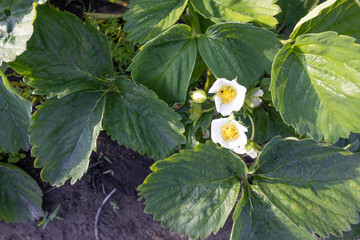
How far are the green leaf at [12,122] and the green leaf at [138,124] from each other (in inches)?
15.2

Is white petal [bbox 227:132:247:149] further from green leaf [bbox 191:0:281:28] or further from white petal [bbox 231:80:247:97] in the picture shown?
green leaf [bbox 191:0:281:28]

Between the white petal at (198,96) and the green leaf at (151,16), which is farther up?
the green leaf at (151,16)

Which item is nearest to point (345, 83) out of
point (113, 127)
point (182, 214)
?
point (182, 214)

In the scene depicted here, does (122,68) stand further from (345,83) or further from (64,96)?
(345,83)

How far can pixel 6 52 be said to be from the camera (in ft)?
4.25

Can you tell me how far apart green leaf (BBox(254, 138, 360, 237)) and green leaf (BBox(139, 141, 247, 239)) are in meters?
0.19

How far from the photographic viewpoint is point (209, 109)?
1.42m

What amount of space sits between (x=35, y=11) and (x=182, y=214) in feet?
3.25

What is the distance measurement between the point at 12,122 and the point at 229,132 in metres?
1.03

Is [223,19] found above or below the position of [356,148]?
above

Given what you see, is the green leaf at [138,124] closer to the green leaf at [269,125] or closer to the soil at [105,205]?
the green leaf at [269,125]

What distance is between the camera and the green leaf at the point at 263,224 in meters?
1.45

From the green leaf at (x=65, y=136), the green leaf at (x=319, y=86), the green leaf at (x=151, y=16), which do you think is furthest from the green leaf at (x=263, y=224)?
the green leaf at (x=151, y=16)

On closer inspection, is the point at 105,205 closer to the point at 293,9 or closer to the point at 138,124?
the point at 138,124
